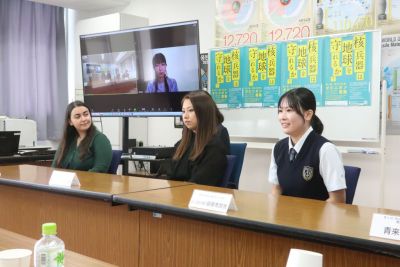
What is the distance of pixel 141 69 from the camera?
12.3 feet

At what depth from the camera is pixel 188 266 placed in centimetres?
153

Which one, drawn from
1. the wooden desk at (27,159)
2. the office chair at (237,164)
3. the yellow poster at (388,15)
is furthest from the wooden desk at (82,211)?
the yellow poster at (388,15)

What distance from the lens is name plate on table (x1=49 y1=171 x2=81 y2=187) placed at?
1908 millimetres

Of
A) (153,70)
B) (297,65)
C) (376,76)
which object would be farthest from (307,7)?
(153,70)

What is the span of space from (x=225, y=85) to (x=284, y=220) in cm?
247

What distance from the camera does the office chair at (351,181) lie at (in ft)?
6.28

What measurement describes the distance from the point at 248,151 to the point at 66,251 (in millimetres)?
2572

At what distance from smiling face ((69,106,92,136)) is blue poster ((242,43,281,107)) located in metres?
1.27

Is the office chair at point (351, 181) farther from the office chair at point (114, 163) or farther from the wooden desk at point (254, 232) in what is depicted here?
the office chair at point (114, 163)

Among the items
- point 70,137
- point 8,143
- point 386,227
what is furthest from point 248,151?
point 386,227

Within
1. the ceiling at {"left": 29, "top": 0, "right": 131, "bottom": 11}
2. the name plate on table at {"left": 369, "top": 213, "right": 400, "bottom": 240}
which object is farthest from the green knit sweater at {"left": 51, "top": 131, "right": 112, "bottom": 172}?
the ceiling at {"left": 29, "top": 0, "right": 131, "bottom": 11}

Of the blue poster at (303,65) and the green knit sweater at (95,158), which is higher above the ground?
the blue poster at (303,65)

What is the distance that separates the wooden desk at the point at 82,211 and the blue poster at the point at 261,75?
1.57 metres

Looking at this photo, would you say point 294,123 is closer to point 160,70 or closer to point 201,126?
point 201,126
